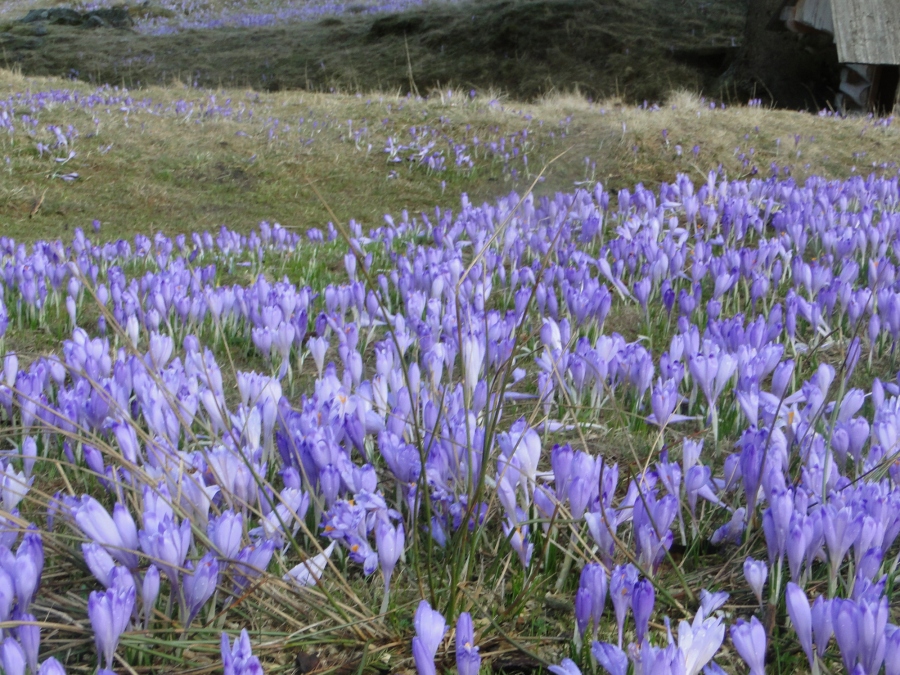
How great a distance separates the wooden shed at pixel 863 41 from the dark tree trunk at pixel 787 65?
3.25 ft

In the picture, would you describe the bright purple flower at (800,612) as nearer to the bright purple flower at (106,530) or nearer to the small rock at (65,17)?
the bright purple flower at (106,530)

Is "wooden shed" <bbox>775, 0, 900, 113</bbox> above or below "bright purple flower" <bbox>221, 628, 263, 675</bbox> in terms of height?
above

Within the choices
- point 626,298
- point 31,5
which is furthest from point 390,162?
point 31,5

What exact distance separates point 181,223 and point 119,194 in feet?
3.27

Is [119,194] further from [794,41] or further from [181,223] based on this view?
[794,41]

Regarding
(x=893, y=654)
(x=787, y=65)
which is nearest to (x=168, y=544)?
(x=893, y=654)

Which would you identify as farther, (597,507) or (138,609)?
(597,507)

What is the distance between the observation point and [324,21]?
88.5ft

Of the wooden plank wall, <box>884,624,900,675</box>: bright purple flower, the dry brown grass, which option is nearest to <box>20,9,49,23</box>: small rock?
the dry brown grass

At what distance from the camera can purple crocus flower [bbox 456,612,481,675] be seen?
1.26 metres

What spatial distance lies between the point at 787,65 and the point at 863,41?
10.9 ft

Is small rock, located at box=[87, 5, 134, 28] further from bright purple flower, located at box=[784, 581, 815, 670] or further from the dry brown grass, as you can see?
bright purple flower, located at box=[784, 581, 815, 670]

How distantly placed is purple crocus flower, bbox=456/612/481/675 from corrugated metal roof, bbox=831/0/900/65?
42.3 ft

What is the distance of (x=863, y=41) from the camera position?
12.0 metres
